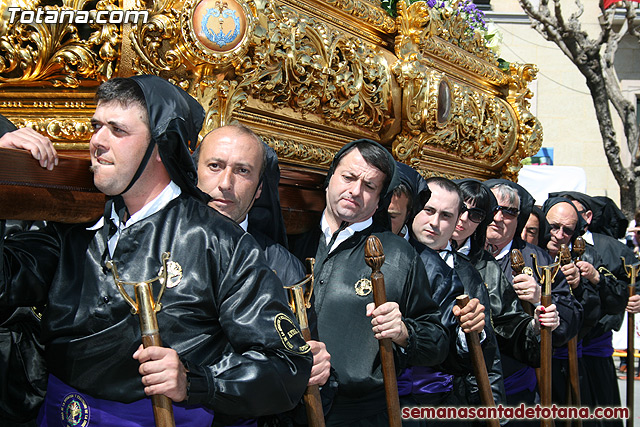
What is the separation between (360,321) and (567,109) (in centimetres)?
1252

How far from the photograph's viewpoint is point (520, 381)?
4.44 m

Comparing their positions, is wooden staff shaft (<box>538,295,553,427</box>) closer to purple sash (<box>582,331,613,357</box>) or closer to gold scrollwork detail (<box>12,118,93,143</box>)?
purple sash (<box>582,331,613,357</box>)

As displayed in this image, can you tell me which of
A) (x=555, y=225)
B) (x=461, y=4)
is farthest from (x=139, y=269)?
(x=555, y=225)

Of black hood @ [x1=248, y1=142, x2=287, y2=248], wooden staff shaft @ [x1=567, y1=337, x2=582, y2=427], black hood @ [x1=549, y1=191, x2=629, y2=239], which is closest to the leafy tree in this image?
black hood @ [x1=549, y1=191, x2=629, y2=239]

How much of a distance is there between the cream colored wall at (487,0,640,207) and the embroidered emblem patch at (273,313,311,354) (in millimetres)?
13189

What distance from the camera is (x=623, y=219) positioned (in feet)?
23.2

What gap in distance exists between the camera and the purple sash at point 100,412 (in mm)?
1825

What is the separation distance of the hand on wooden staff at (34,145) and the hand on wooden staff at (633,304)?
5308 mm

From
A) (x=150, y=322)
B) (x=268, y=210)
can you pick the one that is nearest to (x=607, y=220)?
(x=268, y=210)

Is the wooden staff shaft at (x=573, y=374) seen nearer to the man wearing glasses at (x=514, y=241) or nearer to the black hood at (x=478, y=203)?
the man wearing glasses at (x=514, y=241)

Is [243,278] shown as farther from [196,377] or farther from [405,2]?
[405,2]

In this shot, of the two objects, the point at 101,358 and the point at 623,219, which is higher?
the point at 623,219

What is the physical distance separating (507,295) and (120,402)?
2.83 meters

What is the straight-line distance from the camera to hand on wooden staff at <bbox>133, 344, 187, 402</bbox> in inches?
62.5
